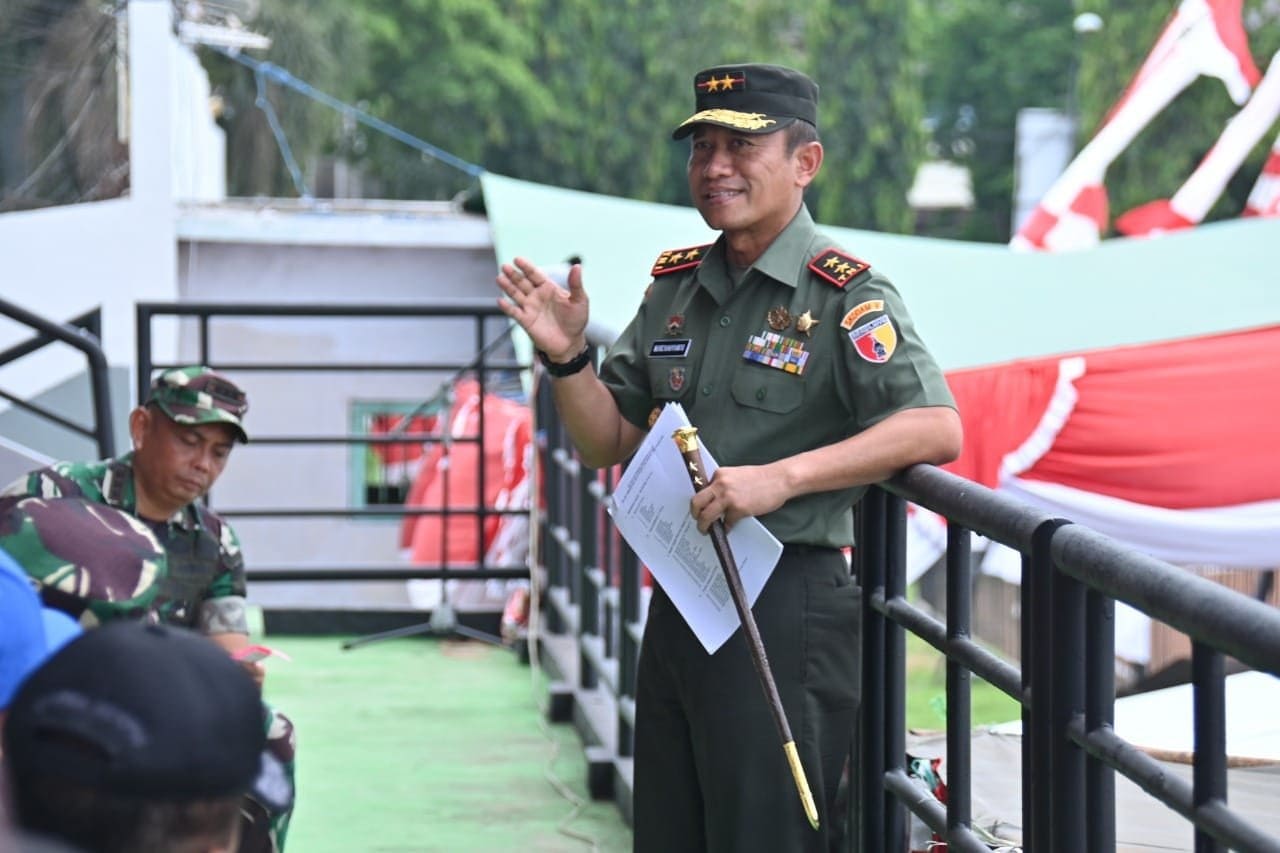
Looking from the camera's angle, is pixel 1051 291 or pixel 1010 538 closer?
pixel 1010 538

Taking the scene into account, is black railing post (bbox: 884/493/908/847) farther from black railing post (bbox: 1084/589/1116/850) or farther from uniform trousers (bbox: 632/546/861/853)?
black railing post (bbox: 1084/589/1116/850)

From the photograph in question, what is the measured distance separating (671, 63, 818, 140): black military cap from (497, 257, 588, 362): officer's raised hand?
292mm

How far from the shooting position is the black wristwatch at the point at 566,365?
2.83 m

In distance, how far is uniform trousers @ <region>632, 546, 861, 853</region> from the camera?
2.67 metres

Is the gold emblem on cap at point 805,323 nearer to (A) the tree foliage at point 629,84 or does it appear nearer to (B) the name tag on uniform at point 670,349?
(B) the name tag on uniform at point 670,349

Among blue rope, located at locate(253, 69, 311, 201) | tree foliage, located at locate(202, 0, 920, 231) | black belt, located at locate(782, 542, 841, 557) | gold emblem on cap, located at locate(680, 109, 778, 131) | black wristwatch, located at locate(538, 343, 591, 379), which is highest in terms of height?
tree foliage, located at locate(202, 0, 920, 231)

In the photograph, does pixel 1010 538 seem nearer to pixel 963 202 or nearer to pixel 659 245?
pixel 659 245

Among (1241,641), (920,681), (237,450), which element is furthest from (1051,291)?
(1241,641)

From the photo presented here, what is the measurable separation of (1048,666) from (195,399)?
1.84 metres

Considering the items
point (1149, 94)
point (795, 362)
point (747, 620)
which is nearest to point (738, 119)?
point (795, 362)

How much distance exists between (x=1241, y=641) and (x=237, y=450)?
14.6 metres

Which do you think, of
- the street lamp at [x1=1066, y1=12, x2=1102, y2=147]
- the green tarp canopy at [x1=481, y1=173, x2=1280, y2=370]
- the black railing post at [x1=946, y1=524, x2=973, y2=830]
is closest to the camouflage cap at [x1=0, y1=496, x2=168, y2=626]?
the black railing post at [x1=946, y1=524, x2=973, y2=830]

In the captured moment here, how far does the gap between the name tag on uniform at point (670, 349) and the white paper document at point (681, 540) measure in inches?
5.9

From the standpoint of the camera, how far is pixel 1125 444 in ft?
28.5
